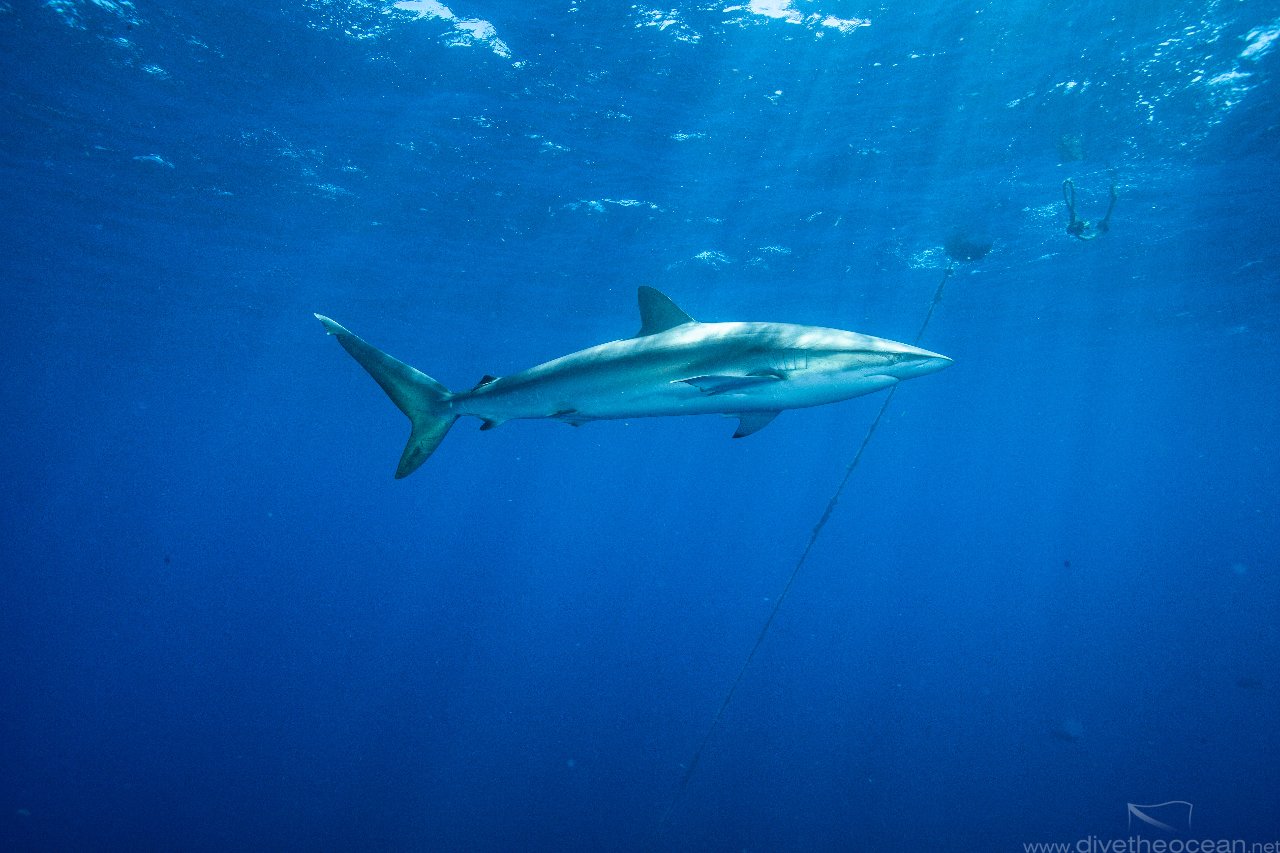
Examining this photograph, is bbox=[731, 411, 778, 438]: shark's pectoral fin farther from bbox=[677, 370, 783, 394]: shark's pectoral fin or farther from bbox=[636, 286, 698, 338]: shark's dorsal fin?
bbox=[636, 286, 698, 338]: shark's dorsal fin

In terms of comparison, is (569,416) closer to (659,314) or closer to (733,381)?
(659,314)

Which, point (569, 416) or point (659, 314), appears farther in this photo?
point (659, 314)

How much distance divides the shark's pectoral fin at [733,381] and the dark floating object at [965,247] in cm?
1848

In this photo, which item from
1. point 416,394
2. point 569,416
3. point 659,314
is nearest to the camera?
point 569,416

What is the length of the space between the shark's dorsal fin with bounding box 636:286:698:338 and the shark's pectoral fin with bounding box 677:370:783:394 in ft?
3.42

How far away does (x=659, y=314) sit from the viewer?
532cm

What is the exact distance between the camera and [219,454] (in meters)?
119

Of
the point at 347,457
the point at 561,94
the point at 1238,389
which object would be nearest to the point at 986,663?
the point at 561,94

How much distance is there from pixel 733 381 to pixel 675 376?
1.72 ft

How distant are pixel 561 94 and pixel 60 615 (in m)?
45.1

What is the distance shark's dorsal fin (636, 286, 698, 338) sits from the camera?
5273 millimetres

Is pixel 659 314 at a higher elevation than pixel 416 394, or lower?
higher

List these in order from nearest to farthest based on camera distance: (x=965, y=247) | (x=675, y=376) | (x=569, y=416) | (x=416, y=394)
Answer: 1. (x=675, y=376)
2. (x=569, y=416)
3. (x=416, y=394)
4. (x=965, y=247)

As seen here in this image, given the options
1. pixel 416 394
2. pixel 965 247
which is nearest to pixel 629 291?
pixel 965 247
